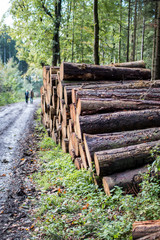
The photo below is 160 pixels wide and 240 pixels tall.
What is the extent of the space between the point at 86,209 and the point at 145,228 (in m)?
1.40

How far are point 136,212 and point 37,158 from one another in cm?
455

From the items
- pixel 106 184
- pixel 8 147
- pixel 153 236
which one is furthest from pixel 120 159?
pixel 8 147

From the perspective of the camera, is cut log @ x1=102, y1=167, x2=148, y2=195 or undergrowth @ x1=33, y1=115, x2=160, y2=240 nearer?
undergrowth @ x1=33, y1=115, x2=160, y2=240

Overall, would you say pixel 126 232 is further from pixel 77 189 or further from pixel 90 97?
pixel 90 97

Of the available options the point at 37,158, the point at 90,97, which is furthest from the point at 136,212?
the point at 37,158

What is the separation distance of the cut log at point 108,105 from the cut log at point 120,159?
132 centimetres

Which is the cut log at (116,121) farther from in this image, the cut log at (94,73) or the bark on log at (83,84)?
the cut log at (94,73)

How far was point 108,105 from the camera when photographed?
212 inches

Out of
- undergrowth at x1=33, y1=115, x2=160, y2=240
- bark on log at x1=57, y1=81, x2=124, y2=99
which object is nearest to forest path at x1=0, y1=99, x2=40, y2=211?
undergrowth at x1=33, y1=115, x2=160, y2=240

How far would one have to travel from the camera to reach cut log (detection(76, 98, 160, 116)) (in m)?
5.16

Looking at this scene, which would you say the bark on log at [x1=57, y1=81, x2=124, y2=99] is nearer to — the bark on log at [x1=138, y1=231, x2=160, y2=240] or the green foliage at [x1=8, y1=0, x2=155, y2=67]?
the bark on log at [x1=138, y1=231, x2=160, y2=240]

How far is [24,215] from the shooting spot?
12.7 feet

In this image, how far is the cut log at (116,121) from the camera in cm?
492

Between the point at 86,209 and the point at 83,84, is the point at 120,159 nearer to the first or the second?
the point at 86,209
